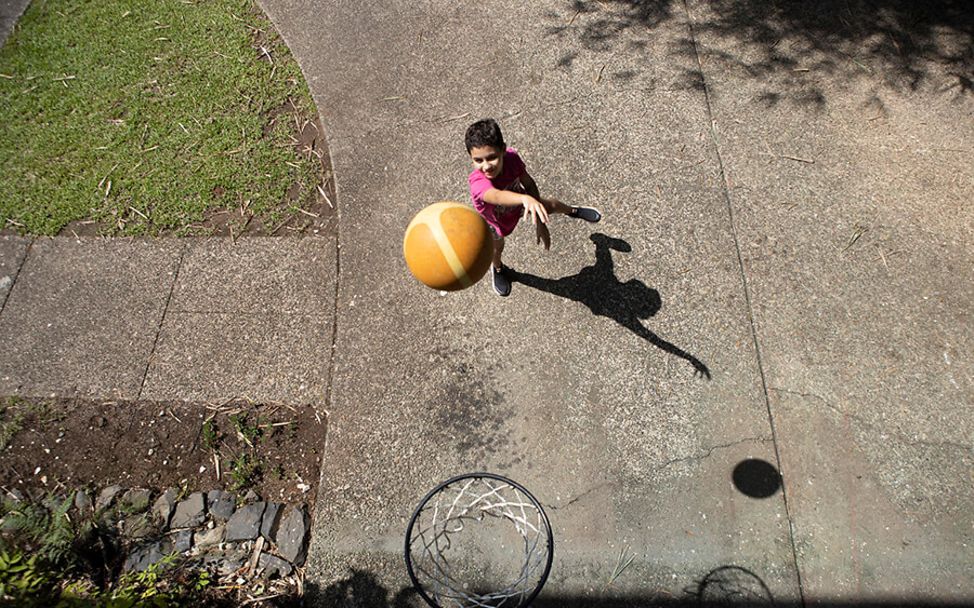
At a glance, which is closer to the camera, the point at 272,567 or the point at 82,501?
the point at 272,567

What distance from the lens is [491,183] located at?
13.1 ft

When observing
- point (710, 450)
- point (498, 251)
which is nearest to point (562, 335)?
point (498, 251)

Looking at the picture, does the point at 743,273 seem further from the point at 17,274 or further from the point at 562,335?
the point at 17,274

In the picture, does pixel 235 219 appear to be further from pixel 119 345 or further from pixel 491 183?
pixel 491 183

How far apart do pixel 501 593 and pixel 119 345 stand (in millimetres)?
3372

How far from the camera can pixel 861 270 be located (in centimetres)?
473

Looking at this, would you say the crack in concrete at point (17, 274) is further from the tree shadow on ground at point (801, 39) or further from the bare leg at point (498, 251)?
the tree shadow on ground at point (801, 39)

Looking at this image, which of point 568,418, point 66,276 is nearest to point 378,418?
point 568,418

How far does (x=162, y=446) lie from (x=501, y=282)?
2655mm

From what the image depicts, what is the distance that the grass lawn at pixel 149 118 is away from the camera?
5453 millimetres

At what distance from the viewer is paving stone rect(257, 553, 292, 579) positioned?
3857mm

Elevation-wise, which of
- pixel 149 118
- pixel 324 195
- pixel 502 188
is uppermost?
pixel 502 188

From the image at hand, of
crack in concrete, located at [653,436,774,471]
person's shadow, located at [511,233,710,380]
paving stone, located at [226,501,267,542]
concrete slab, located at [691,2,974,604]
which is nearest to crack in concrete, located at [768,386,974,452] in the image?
concrete slab, located at [691,2,974,604]

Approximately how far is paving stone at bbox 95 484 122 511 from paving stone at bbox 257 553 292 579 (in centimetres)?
113
